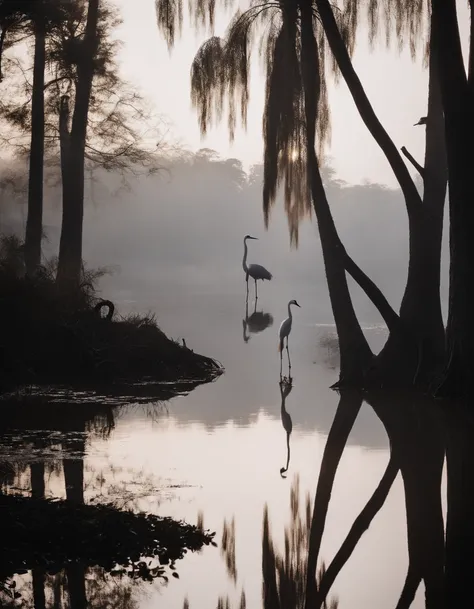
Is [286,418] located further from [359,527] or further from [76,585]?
[76,585]

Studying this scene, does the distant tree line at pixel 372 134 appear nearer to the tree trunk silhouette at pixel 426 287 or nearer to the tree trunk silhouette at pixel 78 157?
the tree trunk silhouette at pixel 426 287

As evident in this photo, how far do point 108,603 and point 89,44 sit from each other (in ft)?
55.5

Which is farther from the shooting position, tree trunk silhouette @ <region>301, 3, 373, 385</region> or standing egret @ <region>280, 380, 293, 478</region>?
tree trunk silhouette @ <region>301, 3, 373, 385</region>

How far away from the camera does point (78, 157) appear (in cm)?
1973

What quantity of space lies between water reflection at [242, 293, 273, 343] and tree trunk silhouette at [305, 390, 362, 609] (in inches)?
380

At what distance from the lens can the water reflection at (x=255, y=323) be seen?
23.7 metres

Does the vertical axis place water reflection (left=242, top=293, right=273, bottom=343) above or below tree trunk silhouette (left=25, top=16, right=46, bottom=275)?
below

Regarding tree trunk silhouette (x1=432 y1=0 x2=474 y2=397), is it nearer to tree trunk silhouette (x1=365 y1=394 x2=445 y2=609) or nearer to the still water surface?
tree trunk silhouette (x1=365 y1=394 x2=445 y2=609)

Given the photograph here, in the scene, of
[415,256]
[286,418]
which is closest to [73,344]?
[286,418]

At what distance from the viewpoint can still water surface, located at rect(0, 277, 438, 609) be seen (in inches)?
199

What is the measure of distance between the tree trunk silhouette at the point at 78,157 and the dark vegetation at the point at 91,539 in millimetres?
13644

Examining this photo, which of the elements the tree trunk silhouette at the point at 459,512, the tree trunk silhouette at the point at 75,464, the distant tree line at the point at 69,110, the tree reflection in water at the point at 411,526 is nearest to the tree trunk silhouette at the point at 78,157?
the distant tree line at the point at 69,110

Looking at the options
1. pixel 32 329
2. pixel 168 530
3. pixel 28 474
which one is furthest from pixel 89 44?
pixel 168 530

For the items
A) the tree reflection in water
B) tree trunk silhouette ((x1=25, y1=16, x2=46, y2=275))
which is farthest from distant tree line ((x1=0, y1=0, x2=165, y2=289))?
the tree reflection in water
